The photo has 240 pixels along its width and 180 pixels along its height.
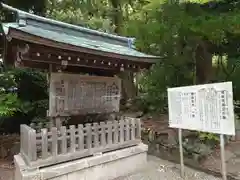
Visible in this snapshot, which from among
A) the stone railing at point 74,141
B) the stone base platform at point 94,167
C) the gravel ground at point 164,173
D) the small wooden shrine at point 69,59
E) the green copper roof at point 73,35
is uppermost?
the green copper roof at point 73,35

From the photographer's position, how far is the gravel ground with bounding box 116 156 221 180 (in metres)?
5.84

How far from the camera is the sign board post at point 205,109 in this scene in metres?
4.59

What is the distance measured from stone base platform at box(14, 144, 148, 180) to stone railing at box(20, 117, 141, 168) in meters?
0.11

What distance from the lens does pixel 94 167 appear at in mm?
5570

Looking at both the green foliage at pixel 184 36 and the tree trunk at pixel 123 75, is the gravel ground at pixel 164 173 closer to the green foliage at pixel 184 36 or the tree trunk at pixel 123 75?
the green foliage at pixel 184 36

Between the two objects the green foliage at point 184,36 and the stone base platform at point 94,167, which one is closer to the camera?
the stone base platform at point 94,167

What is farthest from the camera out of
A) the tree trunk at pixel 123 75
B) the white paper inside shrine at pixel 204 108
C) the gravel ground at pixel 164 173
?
the tree trunk at pixel 123 75

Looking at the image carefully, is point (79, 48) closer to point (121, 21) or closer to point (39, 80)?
point (39, 80)

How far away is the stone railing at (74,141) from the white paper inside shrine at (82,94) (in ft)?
1.74

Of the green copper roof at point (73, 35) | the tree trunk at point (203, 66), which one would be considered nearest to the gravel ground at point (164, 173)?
the green copper roof at point (73, 35)

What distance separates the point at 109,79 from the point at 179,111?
192cm

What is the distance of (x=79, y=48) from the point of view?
498 centimetres

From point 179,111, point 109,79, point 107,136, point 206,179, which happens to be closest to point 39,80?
point 109,79

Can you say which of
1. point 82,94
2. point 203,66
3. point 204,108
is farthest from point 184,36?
point 82,94
